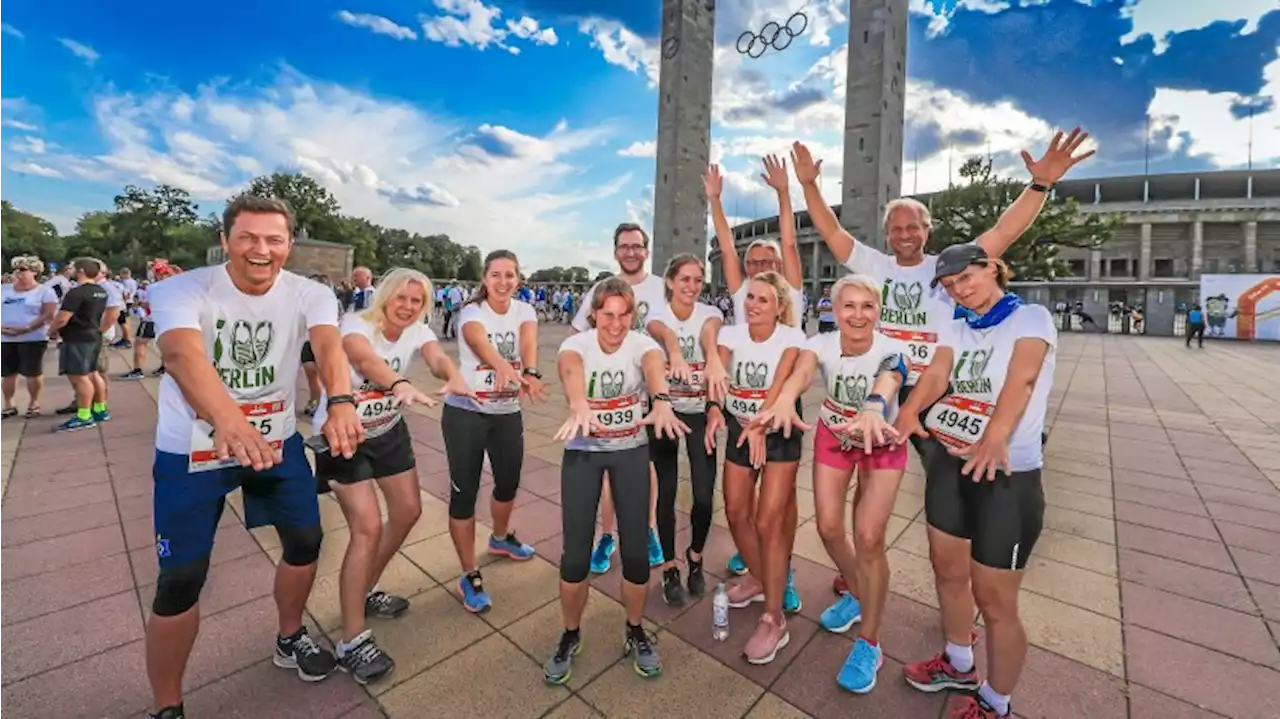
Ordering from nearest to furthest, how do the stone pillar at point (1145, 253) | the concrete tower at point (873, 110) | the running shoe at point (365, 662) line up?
the running shoe at point (365, 662) → the concrete tower at point (873, 110) → the stone pillar at point (1145, 253)

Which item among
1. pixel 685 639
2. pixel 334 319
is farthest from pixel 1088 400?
pixel 334 319

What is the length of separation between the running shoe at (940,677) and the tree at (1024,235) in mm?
33960

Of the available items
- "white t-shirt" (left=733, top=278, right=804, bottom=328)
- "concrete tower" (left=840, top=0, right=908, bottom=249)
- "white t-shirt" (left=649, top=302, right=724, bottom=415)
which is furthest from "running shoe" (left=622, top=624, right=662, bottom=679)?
"concrete tower" (left=840, top=0, right=908, bottom=249)

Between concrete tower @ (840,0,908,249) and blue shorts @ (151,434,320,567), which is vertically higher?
concrete tower @ (840,0,908,249)

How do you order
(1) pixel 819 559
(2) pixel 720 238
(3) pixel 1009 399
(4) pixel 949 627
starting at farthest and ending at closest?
(2) pixel 720 238
(1) pixel 819 559
(4) pixel 949 627
(3) pixel 1009 399

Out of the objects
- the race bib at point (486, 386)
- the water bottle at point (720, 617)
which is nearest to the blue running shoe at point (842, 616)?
the water bottle at point (720, 617)

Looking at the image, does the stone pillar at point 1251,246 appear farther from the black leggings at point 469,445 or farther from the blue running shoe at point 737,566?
the black leggings at point 469,445

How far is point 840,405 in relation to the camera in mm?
2881

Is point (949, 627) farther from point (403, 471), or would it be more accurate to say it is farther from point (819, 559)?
point (403, 471)

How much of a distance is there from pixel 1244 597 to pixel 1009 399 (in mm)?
3076

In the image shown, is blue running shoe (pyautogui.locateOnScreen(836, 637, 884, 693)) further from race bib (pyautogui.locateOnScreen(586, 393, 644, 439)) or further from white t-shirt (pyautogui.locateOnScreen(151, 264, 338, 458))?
white t-shirt (pyautogui.locateOnScreen(151, 264, 338, 458))

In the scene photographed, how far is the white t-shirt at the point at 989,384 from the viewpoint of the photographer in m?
2.22

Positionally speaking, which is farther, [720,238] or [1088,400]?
[1088,400]

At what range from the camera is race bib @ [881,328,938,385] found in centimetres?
319
